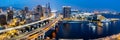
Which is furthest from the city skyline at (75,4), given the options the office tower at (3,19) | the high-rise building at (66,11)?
the office tower at (3,19)

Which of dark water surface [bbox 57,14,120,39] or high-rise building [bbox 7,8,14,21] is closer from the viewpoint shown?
high-rise building [bbox 7,8,14,21]

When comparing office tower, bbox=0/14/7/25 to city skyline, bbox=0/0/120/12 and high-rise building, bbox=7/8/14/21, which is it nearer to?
high-rise building, bbox=7/8/14/21

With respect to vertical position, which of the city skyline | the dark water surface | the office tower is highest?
the city skyline

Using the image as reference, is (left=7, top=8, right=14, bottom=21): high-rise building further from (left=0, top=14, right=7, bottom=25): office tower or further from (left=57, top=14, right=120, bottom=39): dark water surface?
(left=57, top=14, right=120, bottom=39): dark water surface

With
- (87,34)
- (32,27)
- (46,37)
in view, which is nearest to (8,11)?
(32,27)

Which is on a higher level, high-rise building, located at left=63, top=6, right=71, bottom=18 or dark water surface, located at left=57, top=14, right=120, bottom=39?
high-rise building, located at left=63, top=6, right=71, bottom=18

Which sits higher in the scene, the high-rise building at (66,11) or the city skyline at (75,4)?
the city skyline at (75,4)

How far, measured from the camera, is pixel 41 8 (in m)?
3.48

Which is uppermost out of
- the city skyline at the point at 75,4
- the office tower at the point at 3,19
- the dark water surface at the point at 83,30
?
the city skyline at the point at 75,4

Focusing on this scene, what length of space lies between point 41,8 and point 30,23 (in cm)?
24

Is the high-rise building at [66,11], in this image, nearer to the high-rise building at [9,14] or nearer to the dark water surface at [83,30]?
A: the dark water surface at [83,30]

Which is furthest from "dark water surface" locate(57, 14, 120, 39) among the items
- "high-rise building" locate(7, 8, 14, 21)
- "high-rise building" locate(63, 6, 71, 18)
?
"high-rise building" locate(7, 8, 14, 21)

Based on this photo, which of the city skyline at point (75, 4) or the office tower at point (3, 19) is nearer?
the office tower at point (3, 19)

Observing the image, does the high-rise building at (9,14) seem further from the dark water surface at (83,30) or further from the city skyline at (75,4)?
the dark water surface at (83,30)
